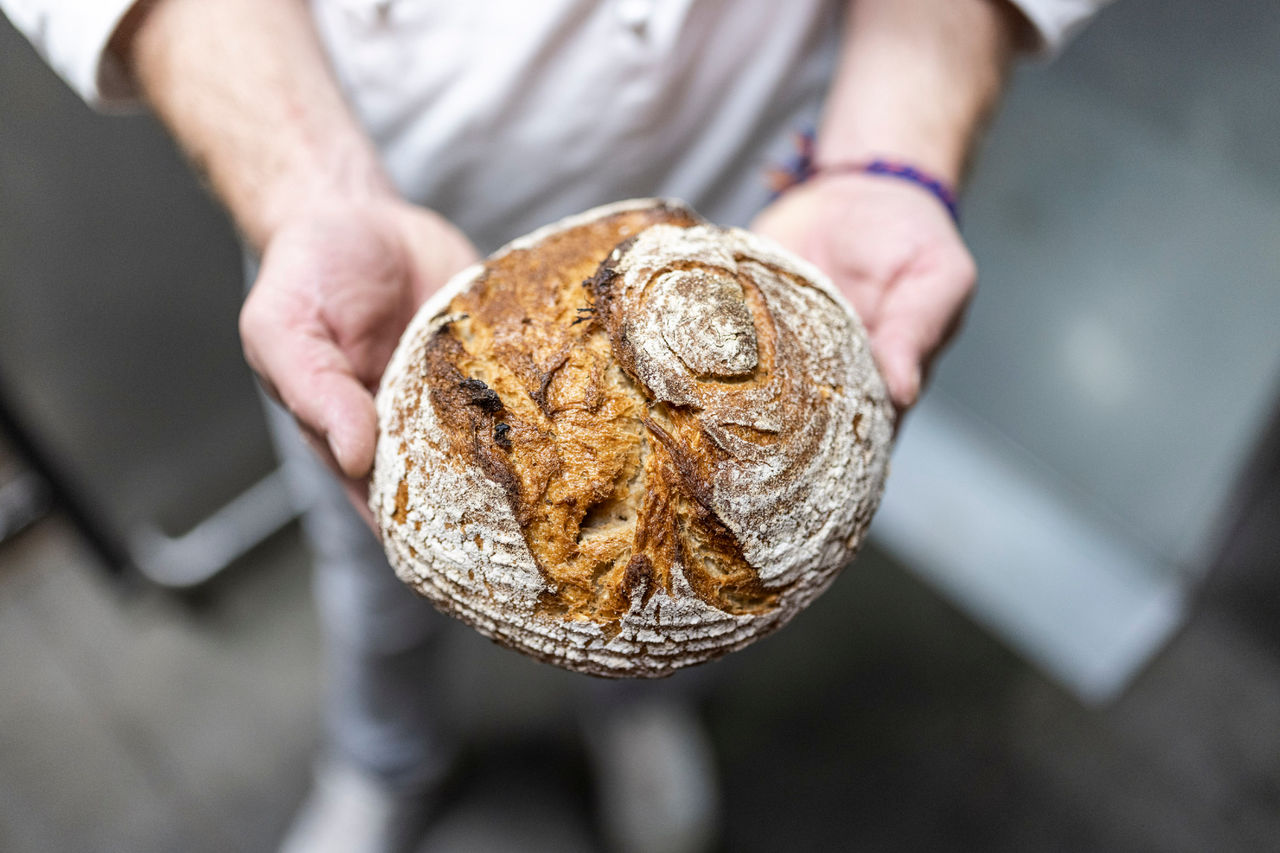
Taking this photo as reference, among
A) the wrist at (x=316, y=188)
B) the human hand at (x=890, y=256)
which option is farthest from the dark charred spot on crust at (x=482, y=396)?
the human hand at (x=890, y=256)

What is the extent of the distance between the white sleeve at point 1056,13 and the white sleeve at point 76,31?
1.49m

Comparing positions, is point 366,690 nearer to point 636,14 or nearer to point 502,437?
point 502,437

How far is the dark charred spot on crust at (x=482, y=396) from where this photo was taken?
123 centimetres

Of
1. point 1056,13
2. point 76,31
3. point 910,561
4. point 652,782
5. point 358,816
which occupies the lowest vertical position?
point 910,561

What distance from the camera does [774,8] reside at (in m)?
1.68

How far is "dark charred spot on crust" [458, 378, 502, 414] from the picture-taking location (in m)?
1.23

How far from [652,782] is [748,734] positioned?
0.37 metres

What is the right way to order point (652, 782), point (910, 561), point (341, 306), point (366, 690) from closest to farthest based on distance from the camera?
point (341, 306)
point (366, 690)
point (652, 782)
point (910, 561)

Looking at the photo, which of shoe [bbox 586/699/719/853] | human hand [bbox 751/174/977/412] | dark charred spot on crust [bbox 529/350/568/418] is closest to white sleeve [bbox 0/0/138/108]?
dark charred spot on crust [bbox 529/350/568/418]

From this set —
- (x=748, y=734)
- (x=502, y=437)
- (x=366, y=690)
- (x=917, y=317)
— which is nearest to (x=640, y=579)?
(x=502, y=437)

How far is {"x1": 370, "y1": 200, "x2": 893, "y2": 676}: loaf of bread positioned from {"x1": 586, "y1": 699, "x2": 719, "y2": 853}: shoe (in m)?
1.47

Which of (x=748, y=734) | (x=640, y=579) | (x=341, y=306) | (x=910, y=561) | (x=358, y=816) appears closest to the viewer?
(x=640, y=579)

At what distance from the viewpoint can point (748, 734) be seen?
9.32 feet

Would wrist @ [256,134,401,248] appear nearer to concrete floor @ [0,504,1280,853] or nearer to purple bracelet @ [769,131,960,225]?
purple bracelet @ [769,131,960,225]
